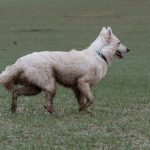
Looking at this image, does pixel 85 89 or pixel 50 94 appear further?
pixel 85 89

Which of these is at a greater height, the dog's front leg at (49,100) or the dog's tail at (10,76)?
the dog's tail at (10,76)

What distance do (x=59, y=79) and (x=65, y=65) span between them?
31 cm

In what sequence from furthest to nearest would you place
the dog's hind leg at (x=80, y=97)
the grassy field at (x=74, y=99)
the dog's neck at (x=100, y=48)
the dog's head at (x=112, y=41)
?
the dog's head at (x=112, y=41), the dog's neck at (x=100, y=48), the dog's hind leg at (x=80, y=97), the grassy field at (x=74, y=99)

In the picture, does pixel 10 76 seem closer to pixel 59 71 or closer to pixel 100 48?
pixel 59 71

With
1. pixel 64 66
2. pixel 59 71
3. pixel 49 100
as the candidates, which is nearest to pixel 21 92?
pixel 49 100

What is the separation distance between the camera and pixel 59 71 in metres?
11.9

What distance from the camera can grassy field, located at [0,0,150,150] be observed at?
8961 mm

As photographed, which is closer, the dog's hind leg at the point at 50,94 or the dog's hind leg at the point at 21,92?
the dog's hind leg at the point at 50,94

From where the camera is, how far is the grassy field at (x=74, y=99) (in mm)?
8961

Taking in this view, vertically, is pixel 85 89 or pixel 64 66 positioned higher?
pixel 64 66

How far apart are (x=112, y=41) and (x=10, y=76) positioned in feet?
7.83

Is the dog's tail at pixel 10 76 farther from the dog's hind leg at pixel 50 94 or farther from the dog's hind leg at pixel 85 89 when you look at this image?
the dog's hind leg at pixel 85 89

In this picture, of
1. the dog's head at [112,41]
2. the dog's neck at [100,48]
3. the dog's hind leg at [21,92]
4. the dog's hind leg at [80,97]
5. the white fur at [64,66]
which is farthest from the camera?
the dog's head at [112,41]

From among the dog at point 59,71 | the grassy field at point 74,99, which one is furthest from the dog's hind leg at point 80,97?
the grassy field at point 74,99
